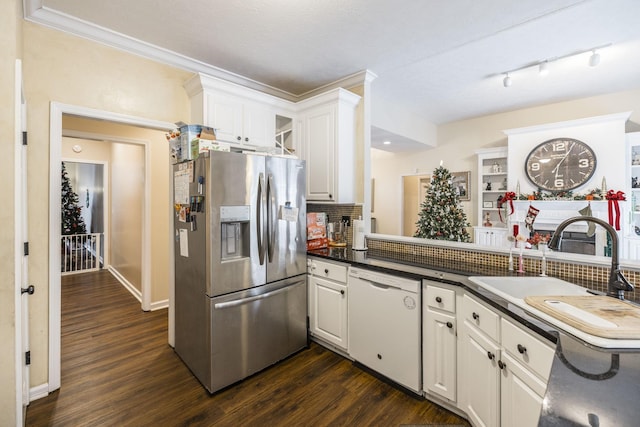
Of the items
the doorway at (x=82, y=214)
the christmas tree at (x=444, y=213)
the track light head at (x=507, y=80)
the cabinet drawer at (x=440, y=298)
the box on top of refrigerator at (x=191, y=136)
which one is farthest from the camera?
the doorway at (x=82, y=214)

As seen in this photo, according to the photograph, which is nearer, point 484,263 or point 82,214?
point 484,263

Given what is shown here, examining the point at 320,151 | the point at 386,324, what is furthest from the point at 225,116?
the point at 386,324

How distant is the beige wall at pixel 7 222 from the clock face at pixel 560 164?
573 cm

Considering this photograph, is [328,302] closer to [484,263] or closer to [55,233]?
[484,263]

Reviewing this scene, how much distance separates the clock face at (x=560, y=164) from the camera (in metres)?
4.15

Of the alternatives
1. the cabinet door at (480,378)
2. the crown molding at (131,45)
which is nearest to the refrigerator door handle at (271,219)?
the crown molding at (131,45)

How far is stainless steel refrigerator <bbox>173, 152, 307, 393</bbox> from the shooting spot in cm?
215

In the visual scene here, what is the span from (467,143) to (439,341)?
4.58m

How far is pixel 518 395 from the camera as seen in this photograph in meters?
1.33

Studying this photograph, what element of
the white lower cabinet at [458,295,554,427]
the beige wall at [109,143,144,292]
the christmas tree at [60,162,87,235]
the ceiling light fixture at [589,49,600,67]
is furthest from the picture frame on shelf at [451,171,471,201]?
the christmas tree at [60,162,87,235]

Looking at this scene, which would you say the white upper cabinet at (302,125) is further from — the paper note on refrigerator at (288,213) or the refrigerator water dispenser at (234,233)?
the refrigerator water dispenser at (234,233)

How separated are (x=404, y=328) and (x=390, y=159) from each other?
16.7 ft

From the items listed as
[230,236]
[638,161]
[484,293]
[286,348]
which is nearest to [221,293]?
[230,236]

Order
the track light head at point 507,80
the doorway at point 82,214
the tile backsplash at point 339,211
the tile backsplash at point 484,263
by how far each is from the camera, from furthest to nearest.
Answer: the doorway at point 82,214 < the track light head at point 507,80 < the tile backsplash at point 339,211 < the tile backsplash at point 484,263
